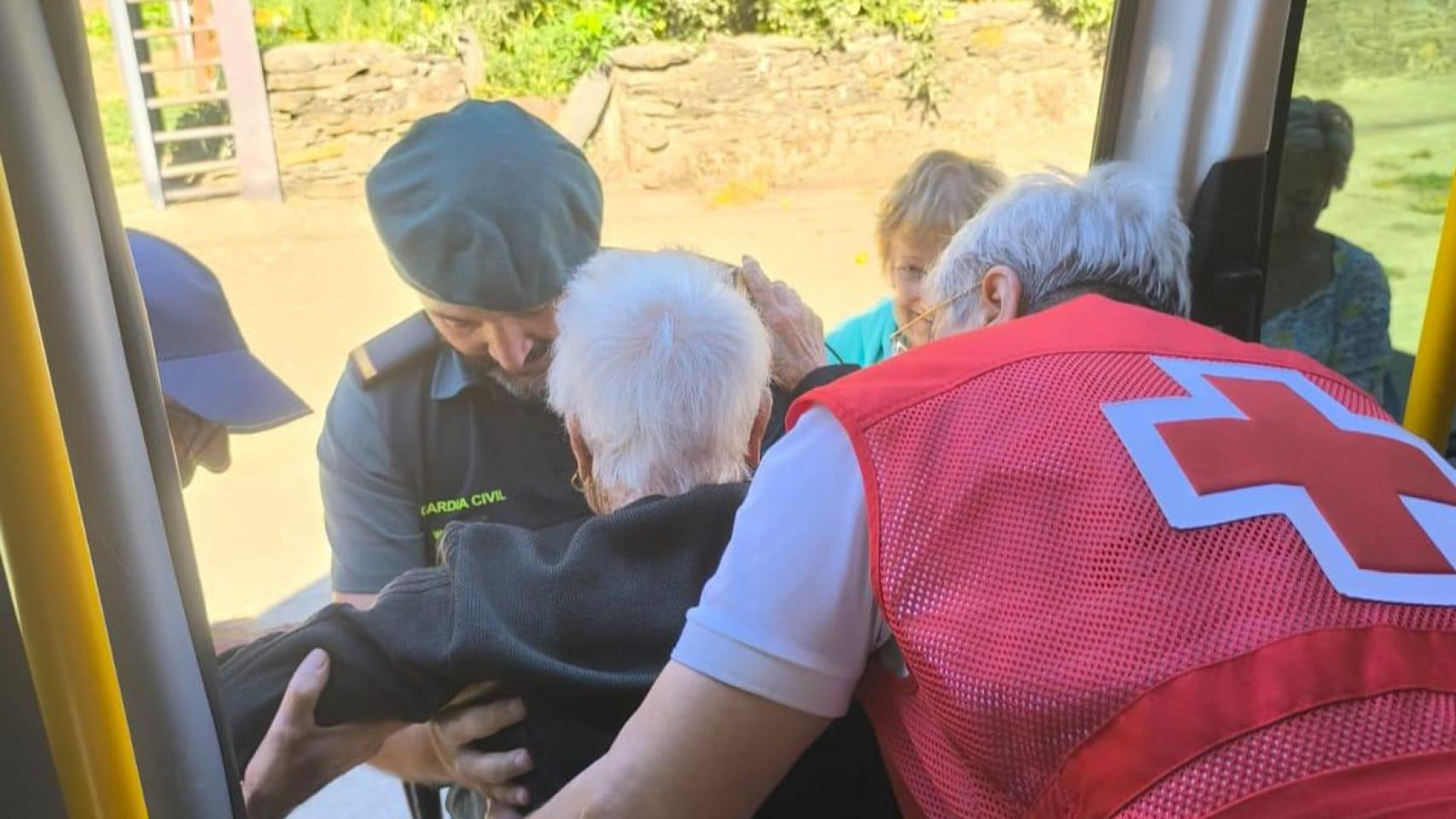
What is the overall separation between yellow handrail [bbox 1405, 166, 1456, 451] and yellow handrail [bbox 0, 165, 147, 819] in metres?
1.57

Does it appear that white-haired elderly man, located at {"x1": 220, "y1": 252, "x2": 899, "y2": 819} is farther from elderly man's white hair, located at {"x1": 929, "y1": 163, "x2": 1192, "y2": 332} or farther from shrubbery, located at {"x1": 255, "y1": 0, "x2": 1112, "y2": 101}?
shrubbery, located at {"x1": 255, "y1": 0, "x2": 1112, "y2": 101}

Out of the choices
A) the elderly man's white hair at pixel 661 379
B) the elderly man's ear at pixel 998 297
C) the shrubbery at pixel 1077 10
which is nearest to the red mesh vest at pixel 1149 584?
the elderly man's ear at pixel 998 297

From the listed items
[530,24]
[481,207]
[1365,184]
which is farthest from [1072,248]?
[530,24]

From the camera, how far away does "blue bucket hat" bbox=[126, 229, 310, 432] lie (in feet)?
5.49

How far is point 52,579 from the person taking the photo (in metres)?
0.89

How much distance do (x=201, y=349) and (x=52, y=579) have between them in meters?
0.91

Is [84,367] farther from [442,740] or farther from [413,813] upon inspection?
[413,813]

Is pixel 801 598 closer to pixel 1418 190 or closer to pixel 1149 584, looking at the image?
pixel 1149 584

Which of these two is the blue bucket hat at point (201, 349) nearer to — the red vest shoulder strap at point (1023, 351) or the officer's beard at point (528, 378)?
the officer's beard at point (528, 378)

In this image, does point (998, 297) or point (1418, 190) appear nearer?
point (998, 297)

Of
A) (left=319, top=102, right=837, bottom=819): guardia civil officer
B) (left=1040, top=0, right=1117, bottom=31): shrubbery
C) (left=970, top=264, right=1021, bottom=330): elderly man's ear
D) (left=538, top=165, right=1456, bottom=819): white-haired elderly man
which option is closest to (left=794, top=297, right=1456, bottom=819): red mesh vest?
(left=538, top=165, right=1456, bottom=819): white-haired elderly man

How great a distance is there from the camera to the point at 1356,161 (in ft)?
7.46

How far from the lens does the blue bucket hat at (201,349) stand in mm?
1674

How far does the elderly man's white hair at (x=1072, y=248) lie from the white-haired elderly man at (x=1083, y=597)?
0.21 metres
